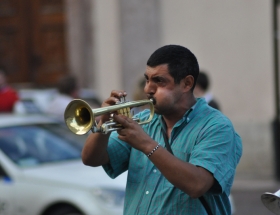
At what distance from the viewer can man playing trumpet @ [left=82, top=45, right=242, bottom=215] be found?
3.15 meters

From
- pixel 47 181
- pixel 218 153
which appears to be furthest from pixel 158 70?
pixel 47 181

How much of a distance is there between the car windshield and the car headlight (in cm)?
82

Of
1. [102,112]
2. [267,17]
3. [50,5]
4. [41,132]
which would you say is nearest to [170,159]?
[102,112]

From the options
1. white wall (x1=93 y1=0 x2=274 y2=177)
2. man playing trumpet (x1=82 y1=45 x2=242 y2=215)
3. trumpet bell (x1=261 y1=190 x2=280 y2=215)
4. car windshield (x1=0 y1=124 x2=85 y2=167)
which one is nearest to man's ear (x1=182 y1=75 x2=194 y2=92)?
man playing trumpet (x1=82 y1=45 x2=242 y2=215)

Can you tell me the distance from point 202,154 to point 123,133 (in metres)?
0.36

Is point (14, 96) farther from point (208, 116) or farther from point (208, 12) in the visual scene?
point (208, 116)

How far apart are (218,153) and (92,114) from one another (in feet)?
1.94

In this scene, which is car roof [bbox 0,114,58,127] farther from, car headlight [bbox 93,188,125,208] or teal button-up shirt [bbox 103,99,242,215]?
teal button-up shirt [bbox 103,99,242,215]

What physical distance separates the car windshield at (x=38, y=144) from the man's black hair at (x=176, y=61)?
12.6 feet

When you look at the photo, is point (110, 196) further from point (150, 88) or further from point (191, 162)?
point (191, 162)

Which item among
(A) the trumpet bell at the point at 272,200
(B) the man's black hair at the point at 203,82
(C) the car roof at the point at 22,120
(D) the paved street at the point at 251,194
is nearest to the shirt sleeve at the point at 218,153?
(A) the trumpet bell at the point at 272,200

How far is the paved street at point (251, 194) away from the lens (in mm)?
9305

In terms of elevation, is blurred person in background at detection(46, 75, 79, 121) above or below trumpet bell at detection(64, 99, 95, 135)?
below

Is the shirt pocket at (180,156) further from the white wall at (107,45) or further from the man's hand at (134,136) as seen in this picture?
the white wall at (107,45)
